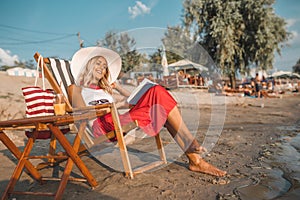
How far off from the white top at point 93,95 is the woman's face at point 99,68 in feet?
0.62

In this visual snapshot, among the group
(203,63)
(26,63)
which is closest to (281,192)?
(203,63)

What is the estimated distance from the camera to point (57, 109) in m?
1.88

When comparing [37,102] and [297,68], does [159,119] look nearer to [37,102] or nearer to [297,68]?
[37,102]

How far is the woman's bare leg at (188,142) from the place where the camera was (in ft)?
7.07

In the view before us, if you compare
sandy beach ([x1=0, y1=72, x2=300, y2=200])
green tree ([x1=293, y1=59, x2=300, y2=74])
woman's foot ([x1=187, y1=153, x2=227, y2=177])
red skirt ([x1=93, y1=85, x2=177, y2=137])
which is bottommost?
sandy beach ([x1=0, y1=72, x2=300, y2=200])

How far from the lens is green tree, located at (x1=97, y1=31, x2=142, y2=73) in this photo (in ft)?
9.41

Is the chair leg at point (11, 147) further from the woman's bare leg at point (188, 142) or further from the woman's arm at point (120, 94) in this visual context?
the woman's bare leg at point (188, 142)

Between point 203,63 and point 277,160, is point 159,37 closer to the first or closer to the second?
point 277,160

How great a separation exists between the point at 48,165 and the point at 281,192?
2096mm

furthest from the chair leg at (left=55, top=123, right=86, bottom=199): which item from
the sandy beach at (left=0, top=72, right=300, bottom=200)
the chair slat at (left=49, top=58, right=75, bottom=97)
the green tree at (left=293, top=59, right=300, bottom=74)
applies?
the green tree at (left=293, top=59, right=300, bottom=74)

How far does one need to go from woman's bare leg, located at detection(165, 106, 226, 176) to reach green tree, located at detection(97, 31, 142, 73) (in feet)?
3.86

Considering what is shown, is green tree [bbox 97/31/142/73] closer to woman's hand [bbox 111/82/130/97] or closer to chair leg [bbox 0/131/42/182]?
woman's hand [bbox 111/82/130/97]

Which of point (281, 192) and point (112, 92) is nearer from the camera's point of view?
point (281, 192)

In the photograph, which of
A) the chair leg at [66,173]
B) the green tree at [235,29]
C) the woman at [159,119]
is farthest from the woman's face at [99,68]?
the green tree at [235,29]
